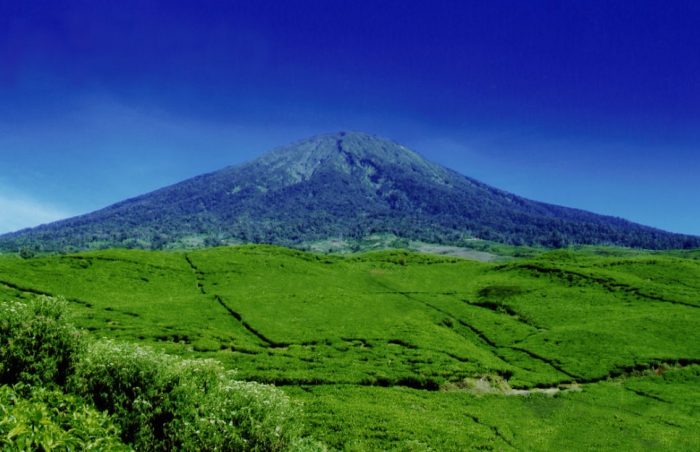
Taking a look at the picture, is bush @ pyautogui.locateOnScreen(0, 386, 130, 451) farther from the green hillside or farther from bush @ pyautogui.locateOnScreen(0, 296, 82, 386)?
the green hillside

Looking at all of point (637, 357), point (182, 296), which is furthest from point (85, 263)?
point (637, 357)

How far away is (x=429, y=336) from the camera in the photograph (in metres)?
57.6

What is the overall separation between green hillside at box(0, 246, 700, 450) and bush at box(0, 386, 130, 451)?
16.1m

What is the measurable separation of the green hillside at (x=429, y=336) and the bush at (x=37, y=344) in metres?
9.25

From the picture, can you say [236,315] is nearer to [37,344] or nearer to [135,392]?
[37,344]

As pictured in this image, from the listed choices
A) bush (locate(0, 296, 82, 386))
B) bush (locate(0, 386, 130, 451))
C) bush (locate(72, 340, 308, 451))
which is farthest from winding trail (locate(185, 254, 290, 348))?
bush (locate(0, 386, 130, 451))

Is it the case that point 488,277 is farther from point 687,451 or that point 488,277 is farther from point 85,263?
point 85,263

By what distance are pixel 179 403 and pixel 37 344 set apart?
25.6 ft

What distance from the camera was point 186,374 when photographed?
2253 centimetres

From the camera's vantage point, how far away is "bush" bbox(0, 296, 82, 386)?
2202 centimetres

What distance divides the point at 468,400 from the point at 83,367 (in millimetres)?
29811

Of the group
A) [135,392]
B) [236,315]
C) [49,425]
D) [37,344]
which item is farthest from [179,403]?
[236,315]

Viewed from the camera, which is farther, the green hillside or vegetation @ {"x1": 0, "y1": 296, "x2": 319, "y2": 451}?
the green hillside

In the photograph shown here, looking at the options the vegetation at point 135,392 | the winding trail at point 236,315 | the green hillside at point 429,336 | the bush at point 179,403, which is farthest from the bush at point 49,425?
the winding trail at point 236,315
